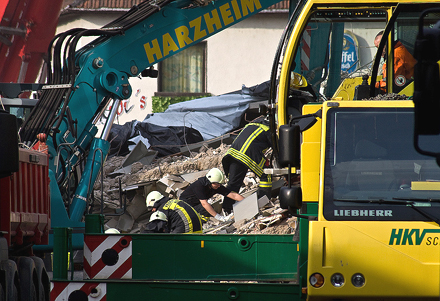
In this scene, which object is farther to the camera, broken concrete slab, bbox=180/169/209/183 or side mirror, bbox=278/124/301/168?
broken concrete slab, bbox=180/169/209/183

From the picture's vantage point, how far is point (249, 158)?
10.7 metres

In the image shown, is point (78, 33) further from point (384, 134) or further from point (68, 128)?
point (384, 134)

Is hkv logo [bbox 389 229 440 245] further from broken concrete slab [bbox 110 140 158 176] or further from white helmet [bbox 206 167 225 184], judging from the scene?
broken concrete slab [bbox 110 140 158 176]

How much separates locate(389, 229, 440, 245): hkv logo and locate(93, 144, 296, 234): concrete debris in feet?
16.9

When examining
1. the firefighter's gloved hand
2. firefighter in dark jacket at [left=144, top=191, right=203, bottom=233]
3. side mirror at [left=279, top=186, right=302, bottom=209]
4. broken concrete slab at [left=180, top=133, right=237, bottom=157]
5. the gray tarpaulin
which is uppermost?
the gray tarpaulin

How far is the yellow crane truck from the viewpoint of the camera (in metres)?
4.55

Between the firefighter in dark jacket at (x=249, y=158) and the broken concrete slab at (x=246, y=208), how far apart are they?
431mm

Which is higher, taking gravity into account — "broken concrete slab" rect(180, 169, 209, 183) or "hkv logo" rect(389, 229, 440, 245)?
"hkv logo" rect(389, 229, 440, 245)

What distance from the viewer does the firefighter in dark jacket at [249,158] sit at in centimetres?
1070

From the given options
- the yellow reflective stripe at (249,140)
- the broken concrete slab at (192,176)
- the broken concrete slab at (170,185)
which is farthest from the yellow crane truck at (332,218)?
the broken concrete slab at (192,176)

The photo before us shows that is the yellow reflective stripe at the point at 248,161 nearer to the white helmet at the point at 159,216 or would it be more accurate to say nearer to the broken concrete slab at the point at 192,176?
the broken concrete slab at the point at 192,176

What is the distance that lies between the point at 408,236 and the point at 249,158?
6.19m

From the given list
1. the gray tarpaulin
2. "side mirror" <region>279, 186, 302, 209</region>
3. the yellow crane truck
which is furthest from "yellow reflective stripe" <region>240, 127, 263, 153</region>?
"side mirror" <region>279, 186, 302, 209</region>

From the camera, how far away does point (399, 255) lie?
179 inches
